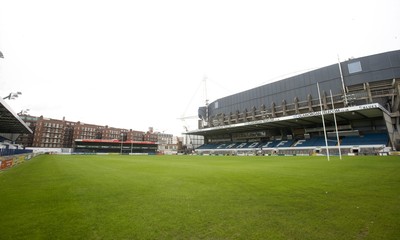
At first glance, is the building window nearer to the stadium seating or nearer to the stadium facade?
the stadium facade

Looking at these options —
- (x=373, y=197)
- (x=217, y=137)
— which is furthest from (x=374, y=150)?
(x=217, y=137)

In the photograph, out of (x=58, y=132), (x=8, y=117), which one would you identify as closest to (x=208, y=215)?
(x=8, y=117)

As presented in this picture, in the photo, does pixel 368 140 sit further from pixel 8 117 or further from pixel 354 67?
pixel 8 117

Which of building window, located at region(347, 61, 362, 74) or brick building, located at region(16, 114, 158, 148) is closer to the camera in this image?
building window, located at region(347, 61, 362, 74)

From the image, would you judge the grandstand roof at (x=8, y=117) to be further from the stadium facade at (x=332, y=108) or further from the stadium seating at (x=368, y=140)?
the stadium seating at (x=368, y=140)

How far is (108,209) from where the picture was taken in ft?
18.6

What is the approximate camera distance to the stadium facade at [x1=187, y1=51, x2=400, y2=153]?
42719mm

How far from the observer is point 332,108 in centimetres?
5050

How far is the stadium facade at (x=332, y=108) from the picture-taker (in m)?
42.7

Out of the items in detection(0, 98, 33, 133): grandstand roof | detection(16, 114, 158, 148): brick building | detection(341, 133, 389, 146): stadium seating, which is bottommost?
detection(341, 133, 389, 146): stadium seating

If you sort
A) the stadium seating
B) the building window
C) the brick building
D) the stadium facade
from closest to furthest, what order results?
the stadium seating
the stadium facade
the building window
the brick building

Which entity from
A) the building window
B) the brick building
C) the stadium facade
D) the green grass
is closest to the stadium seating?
the stadium facade

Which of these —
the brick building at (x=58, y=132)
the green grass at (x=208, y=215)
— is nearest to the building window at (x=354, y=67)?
the green grass at (x=208, y=215)

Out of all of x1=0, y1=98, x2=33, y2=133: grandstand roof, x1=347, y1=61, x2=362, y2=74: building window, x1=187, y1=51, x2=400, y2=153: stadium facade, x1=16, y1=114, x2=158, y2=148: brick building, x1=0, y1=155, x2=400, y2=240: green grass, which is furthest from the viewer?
x1=16, y1=114, x2=158, y2=148: brick building
